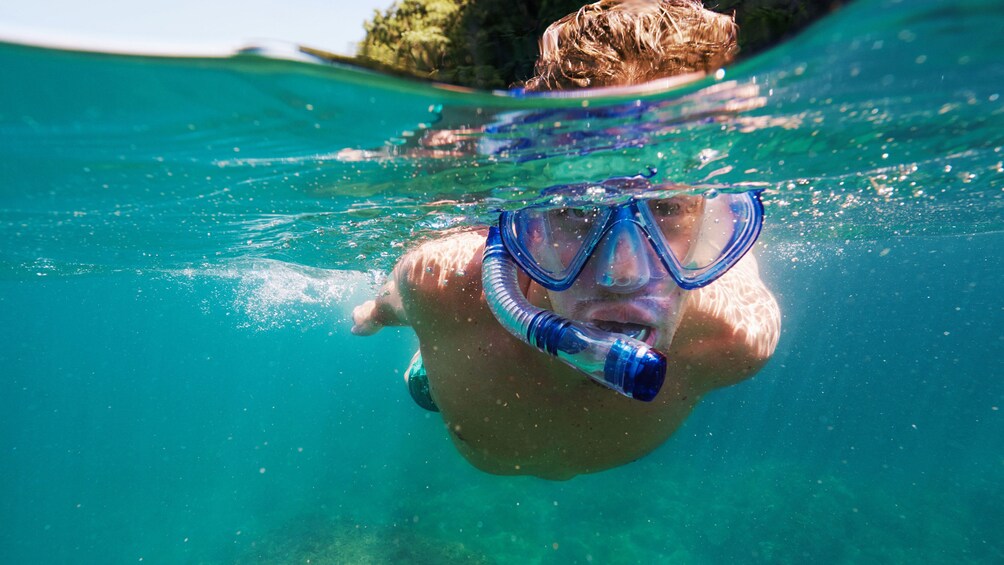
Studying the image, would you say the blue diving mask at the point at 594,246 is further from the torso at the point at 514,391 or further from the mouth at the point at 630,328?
the torso at the point at 514,391

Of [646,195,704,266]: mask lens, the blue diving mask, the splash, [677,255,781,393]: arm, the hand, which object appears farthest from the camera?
the splash

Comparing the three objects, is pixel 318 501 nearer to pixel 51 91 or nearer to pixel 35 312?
pixel 51 91

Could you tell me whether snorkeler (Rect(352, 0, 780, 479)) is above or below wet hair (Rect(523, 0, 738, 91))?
below

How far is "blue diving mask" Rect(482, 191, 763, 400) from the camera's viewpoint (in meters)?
2.85

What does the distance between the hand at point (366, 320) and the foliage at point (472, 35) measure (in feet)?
15.1

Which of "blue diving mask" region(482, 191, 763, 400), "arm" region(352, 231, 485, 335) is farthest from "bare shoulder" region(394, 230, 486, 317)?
"blue diving mask" region(482, 191, 763, 400)

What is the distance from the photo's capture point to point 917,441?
5272 centimetres

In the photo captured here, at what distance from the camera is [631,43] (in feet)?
11.0

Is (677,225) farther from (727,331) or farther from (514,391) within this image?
(514,391)

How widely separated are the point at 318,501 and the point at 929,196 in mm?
20781

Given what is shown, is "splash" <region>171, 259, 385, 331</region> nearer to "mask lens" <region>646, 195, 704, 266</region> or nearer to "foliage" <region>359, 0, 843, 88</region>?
"foliage" <region>359, 0, 843, 88</region>

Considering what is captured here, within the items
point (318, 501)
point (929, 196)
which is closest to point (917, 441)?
point (929, 196)

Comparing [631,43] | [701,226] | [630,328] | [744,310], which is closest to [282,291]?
[744,310]

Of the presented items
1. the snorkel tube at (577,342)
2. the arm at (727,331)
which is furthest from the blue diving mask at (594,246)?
the arm at (727,331)
